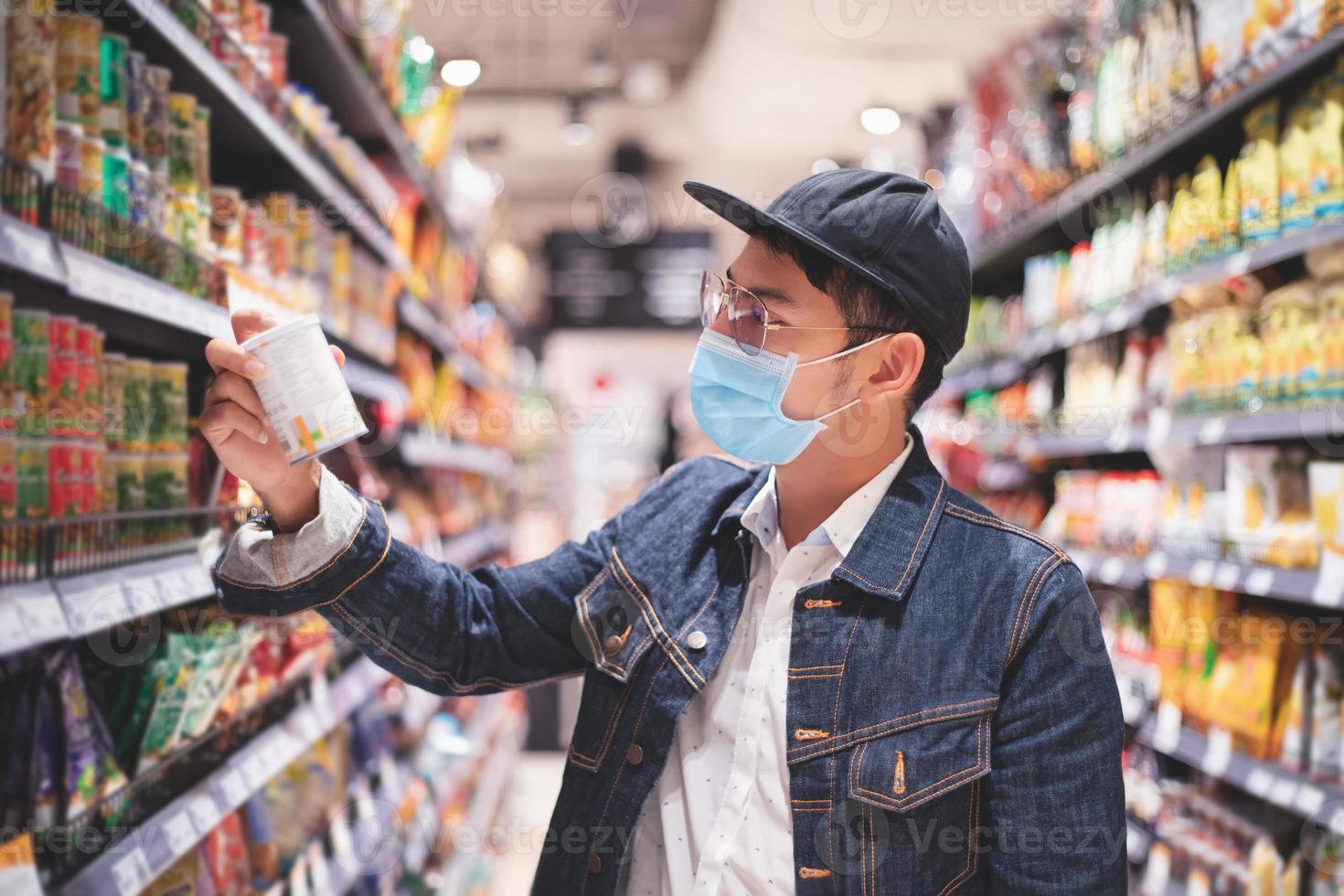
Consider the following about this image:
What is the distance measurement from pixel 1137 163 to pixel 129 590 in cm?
289

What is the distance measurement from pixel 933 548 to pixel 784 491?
24cm

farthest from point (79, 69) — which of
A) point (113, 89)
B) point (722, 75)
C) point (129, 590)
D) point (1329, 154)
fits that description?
point (722, 75)

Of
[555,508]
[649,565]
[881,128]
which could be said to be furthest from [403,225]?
[555,508]

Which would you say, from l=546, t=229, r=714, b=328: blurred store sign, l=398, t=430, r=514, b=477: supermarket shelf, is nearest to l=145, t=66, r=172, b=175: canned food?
l=398, t=430, r=514, b=477: supermarket shelf

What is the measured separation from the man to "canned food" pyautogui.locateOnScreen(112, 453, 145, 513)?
1.13ft

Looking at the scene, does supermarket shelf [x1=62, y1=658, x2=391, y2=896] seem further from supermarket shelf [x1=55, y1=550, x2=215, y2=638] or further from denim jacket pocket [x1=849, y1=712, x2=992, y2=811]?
denim jacket pocket [x1=849, y1=712, x2=992, y2=811]

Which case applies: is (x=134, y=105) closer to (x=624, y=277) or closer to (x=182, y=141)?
(x=182, y=141)

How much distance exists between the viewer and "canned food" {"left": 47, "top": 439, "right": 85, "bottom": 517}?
1.37 metres

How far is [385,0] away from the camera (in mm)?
2982

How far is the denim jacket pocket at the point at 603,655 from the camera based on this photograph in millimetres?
1483

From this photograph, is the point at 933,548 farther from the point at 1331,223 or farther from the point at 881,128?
the point at 881,128

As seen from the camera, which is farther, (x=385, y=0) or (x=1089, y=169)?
(x=1089, y=169)

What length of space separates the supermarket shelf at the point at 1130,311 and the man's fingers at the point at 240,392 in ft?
6.60

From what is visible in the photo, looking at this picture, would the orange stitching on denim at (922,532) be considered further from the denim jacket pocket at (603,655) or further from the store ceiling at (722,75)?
the store ceiling at (722,75)
